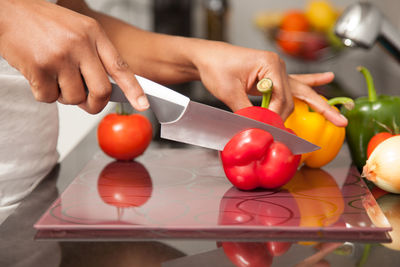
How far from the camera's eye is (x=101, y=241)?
71cm

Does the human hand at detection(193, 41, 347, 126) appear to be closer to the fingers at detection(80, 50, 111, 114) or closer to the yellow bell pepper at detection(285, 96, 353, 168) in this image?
the yellow bell pepper at detection(285, 96, 353, 168)

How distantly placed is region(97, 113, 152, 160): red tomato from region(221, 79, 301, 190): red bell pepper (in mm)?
268

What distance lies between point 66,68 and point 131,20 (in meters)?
2.06

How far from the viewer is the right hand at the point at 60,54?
75cm

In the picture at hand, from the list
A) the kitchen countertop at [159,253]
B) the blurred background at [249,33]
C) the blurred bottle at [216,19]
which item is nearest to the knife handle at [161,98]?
the kitchen countertop at [159,253]

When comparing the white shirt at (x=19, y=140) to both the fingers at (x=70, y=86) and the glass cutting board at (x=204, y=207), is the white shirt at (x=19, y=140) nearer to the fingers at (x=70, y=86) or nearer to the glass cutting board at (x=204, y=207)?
the glass cutting board at (x=204, y=207)

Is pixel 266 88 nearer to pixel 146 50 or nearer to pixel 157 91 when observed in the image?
pixel 157 91

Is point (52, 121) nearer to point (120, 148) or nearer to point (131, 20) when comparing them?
point (120, 148)

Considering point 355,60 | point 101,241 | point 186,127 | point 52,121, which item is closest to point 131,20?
point 355,60

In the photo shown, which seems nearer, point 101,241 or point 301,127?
point 101,241

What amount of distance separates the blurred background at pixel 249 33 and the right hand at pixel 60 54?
112 centimetres

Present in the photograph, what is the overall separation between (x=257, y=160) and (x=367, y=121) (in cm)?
29

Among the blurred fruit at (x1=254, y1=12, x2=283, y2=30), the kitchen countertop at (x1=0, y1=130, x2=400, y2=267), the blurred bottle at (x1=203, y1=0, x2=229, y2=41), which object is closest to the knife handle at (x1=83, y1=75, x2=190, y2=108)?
the kitchen countertop at (x1=0, y1=130, x2=400, y2=267)

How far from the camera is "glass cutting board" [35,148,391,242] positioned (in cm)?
73
